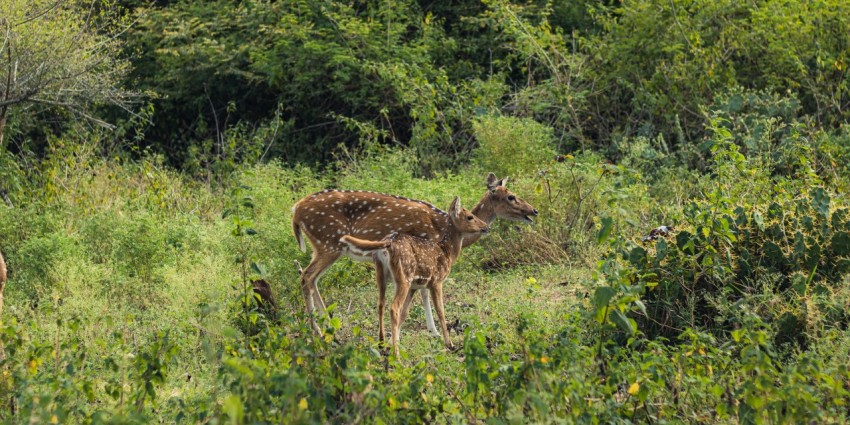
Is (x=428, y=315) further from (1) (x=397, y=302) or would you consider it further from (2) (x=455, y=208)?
(2) (x=455, y=208)

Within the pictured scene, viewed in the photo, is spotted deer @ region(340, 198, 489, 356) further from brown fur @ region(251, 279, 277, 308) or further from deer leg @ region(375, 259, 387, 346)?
brown fur @ region(251, 279, 277, 308)

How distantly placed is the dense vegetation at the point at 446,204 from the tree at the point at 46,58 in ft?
0.17

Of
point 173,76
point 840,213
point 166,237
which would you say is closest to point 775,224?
point 840,213

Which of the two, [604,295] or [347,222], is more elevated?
[604,295]

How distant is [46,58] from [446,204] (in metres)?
5.17

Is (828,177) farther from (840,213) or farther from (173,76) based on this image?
(173,76)

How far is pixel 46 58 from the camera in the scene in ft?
47.8

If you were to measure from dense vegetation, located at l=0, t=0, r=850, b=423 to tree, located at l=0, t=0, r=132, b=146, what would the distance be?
0.05 meters

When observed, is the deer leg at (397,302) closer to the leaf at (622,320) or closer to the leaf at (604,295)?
the leaf at (622,320)

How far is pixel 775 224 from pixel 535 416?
153 inches

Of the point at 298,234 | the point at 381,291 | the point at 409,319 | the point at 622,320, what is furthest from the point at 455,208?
the point at 622,320

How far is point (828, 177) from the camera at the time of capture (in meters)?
13.1

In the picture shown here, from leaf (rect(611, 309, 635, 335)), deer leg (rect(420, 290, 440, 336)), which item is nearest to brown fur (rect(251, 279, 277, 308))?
deer leg (rect(420, 290, 440, 336))

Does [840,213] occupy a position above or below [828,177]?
above
